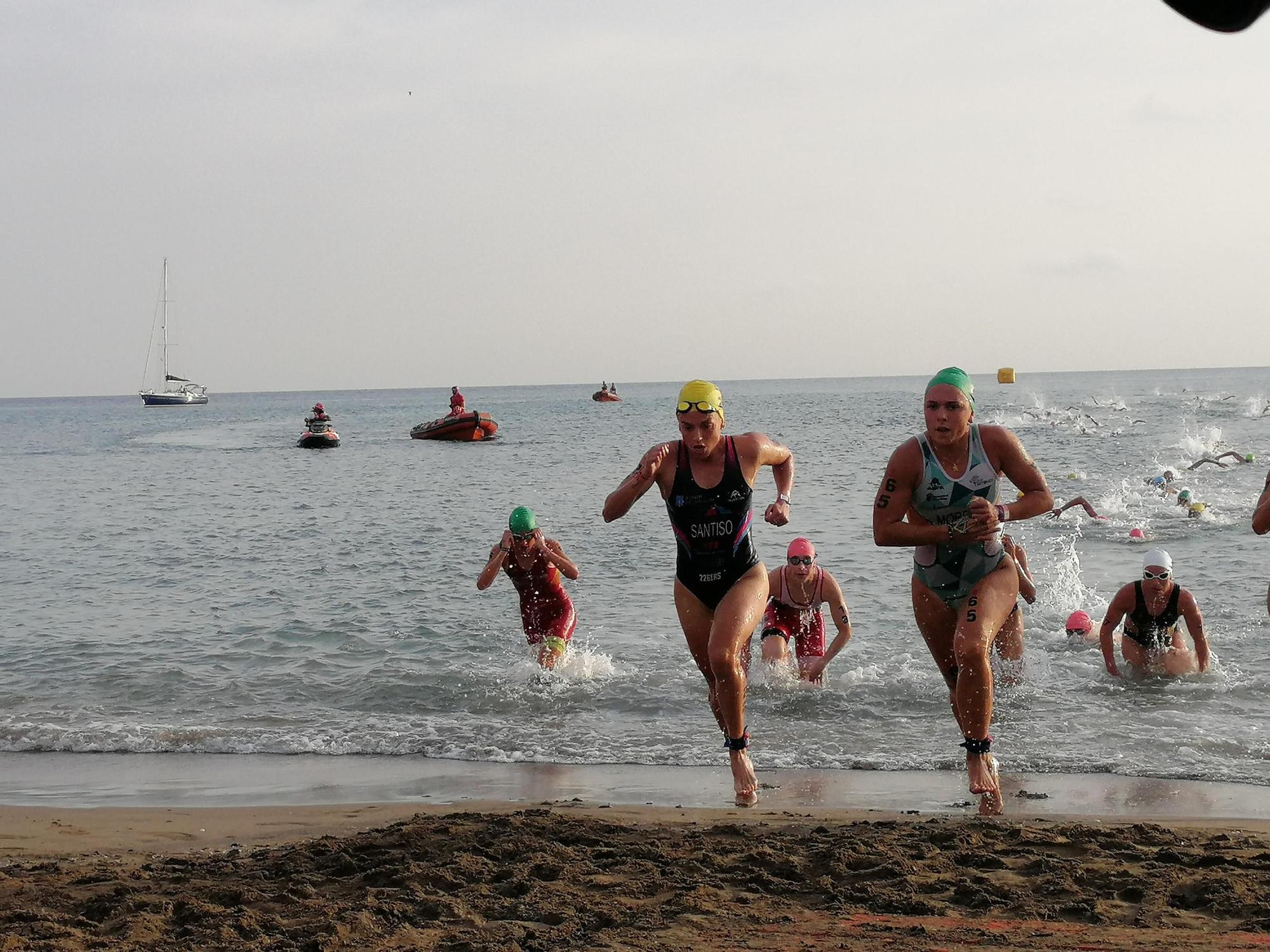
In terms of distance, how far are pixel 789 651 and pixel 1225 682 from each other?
345 centimetres

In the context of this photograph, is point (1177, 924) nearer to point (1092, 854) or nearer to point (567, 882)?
point (1092, 854)

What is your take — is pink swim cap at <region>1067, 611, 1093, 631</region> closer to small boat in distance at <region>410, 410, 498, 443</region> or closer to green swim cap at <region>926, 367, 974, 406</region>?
green swim cap at <region>926, 367, 974, 406</region>

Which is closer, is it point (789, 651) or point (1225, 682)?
point (1225, 682)

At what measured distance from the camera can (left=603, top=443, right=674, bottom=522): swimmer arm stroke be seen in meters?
6.19

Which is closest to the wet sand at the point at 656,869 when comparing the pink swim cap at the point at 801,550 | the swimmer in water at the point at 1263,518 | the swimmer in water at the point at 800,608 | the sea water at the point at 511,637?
the sea water at the point at 511,637

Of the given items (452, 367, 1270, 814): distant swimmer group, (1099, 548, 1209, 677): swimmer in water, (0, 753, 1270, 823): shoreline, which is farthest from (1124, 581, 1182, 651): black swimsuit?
(452, 367, 1270, 814): distant swimmer group

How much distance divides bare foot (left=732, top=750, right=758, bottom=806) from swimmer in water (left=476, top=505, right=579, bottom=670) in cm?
410

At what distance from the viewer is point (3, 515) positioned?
26.5 metres

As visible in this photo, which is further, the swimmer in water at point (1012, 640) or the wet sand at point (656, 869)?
the swimmer in water at point (1012, 640)

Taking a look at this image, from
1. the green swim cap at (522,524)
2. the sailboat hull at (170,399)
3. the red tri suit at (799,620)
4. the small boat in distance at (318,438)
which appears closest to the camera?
the red tri suit at (799,620)

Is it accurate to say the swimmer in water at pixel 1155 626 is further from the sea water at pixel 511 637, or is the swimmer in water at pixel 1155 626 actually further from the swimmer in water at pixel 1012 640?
the swimmer in water at pixel 1012 640

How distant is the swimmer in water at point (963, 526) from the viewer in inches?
229

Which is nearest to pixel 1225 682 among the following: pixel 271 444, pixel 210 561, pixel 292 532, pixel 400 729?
pixel 400 729

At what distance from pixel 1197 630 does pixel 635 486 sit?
5956mm
